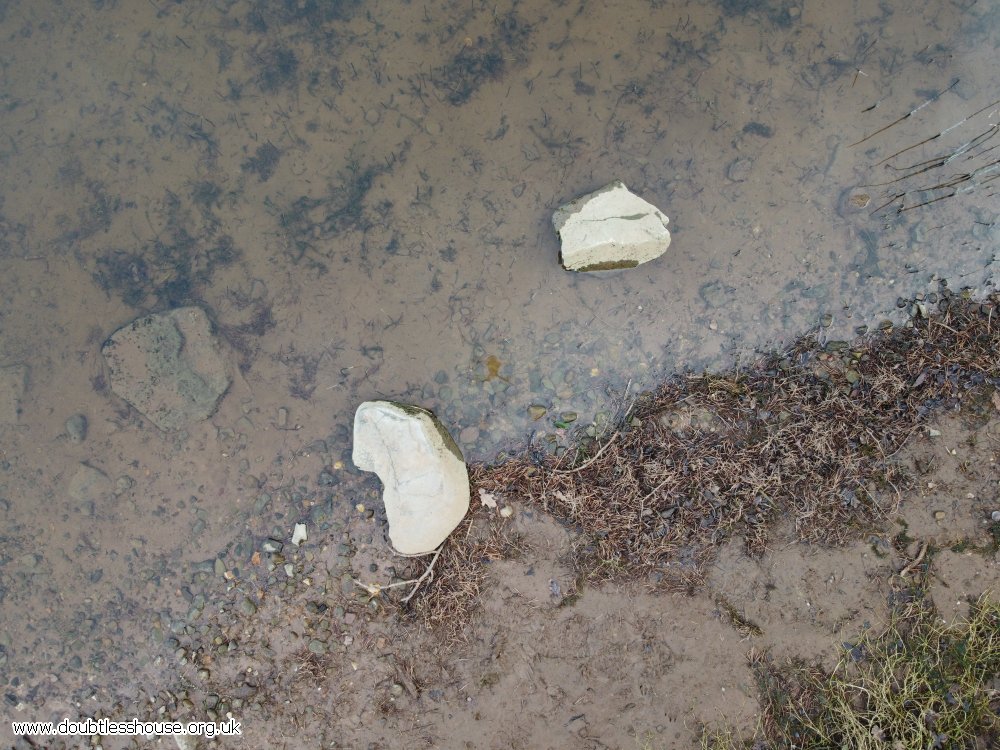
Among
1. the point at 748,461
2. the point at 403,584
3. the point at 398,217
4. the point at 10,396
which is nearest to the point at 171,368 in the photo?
the point at 10,396

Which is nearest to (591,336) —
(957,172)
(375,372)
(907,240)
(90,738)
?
(375,372)

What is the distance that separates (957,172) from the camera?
10.7ft

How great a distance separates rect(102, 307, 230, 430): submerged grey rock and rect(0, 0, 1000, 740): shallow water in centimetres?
10

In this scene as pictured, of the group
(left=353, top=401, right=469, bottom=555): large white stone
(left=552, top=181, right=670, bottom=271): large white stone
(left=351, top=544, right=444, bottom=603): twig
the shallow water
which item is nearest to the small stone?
the shallow water

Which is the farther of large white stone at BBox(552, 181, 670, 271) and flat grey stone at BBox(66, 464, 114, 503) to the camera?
flat grey stone at BBox(66, 464, 114, 503)

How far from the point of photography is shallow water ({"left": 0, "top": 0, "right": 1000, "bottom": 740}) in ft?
10.7

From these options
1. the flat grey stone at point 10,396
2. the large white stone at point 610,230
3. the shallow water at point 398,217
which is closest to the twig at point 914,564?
the shallow water at point 398,217

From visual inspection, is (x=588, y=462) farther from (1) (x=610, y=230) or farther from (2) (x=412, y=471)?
(1) (x=610, y=230)

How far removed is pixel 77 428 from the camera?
3.41 m

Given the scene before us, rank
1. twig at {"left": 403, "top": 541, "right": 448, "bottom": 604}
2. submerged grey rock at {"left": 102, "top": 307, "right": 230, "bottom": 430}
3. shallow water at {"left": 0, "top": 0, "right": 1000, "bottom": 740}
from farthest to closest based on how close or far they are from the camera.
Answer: submerged grey rock at {"left": 102, "top": 307, "right": 230, "bottom": 430}
shallow water at {"left": 0, "top": 0, "right": 1000, "bottom": 740}
twig at {"left": 403, "top": 541, "right": 448, "bottom": 604}

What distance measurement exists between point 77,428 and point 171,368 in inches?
26.7

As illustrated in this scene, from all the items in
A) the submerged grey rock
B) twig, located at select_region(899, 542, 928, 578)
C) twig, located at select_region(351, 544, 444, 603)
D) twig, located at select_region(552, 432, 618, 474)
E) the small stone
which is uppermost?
the submerged grey rock

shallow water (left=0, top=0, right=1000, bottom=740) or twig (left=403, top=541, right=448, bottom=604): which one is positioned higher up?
shallow water (left=0, top=0, right=1000, bottom=740)

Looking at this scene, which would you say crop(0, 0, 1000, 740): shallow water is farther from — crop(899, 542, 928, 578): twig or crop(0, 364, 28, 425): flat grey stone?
crop(899, 542, 928, 578): twig
